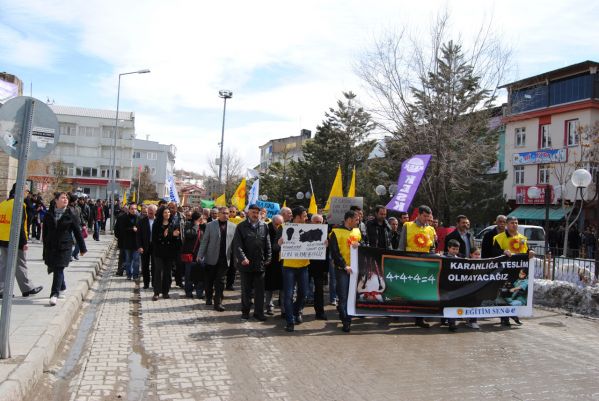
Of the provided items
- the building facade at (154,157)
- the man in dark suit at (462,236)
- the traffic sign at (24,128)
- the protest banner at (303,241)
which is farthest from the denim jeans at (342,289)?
the building facade at (154,157)

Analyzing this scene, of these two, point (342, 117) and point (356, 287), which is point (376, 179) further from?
point (356, 287)

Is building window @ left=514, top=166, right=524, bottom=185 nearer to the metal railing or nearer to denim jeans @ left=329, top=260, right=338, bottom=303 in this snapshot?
the metal railing

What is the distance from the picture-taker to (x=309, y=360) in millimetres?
6488

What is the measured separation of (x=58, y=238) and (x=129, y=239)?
451cm

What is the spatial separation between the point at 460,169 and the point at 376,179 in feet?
49.3

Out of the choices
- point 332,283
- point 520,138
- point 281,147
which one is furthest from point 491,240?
point 281,147

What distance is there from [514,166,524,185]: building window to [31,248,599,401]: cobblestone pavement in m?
33.6

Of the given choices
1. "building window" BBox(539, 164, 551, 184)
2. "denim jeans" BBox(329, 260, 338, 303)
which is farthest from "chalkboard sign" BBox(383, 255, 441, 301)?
"building window" BBox(539, 164, 551, 184)

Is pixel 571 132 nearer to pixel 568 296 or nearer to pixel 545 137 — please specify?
pixel 545 137

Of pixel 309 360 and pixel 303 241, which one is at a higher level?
pixel 303 241

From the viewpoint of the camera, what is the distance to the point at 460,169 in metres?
21.5

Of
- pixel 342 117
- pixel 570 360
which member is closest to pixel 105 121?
pixel 342 117

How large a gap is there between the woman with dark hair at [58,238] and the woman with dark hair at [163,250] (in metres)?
1.80

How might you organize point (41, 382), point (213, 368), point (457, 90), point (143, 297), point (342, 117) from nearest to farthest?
point (41, 382) → point (213, 368) → point (143, 297) → point (457, 90) → point (342, 117)
